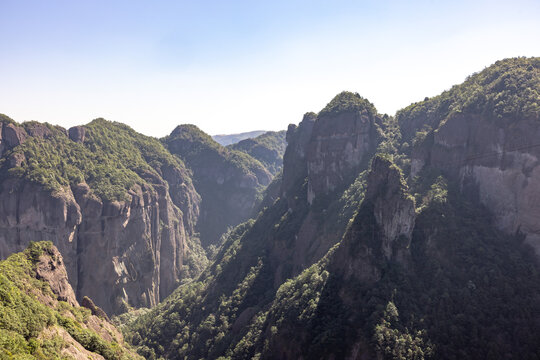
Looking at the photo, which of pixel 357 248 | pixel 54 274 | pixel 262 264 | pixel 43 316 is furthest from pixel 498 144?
pixel 54 274

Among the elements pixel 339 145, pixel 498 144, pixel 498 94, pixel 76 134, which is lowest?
pixel 498 144

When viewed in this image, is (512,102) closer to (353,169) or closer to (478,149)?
(478,149)

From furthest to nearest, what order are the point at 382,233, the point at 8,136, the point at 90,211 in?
the point at 90,211 → the point at 8,136 → the point at 382,233

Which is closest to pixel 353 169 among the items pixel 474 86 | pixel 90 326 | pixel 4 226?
pixel 474 86

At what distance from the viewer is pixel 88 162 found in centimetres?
12900

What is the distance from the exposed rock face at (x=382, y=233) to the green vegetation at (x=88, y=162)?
90.9 meters

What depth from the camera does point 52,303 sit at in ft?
168

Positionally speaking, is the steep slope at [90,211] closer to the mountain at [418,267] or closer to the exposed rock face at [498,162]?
the mountain at [418,267]

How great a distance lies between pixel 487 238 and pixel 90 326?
74.9 m

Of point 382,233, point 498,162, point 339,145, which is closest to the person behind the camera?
point 382,233

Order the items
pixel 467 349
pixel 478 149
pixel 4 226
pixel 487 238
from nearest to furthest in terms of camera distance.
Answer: pixel 467 349 < pixel 487 238 < pixel 478 149 < pixel 4 226

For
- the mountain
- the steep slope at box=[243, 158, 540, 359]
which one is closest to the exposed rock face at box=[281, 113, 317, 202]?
the mountain

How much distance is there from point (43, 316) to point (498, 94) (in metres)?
93.3

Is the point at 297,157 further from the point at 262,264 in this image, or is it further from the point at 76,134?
the point at 76,134
